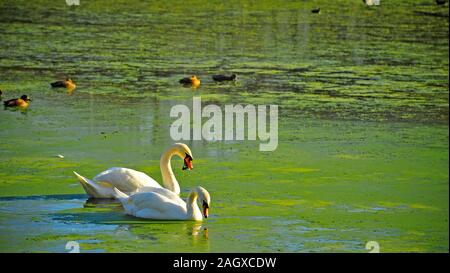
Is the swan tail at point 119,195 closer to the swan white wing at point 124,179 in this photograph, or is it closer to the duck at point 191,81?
the swan white wing at point 124,179

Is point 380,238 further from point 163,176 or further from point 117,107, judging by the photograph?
point 117,107

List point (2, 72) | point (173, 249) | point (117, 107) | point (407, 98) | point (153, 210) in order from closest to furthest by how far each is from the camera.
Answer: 1. point (173, 249)
2. point (153, 210)
3. point (117, 107)
4. point (407, 98)
5. point (2, 72)

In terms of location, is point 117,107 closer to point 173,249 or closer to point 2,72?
point 2,72

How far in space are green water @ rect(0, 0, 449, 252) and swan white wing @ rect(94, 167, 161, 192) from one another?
27 cm

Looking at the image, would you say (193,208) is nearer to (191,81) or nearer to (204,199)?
(204,199)

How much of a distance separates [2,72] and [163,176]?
5.50 meters

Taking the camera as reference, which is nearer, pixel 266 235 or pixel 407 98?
pixel 266 235

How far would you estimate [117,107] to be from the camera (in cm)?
1136

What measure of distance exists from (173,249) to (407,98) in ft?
19.7

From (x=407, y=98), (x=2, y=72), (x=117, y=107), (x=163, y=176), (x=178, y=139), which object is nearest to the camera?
(x=163, y=176)

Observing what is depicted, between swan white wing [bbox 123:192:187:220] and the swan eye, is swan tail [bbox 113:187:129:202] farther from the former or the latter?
the swan eye

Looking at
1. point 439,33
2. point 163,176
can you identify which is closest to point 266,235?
point 163,176

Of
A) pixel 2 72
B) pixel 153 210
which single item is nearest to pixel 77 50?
pixel 2 72

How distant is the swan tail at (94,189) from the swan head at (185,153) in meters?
0.77
